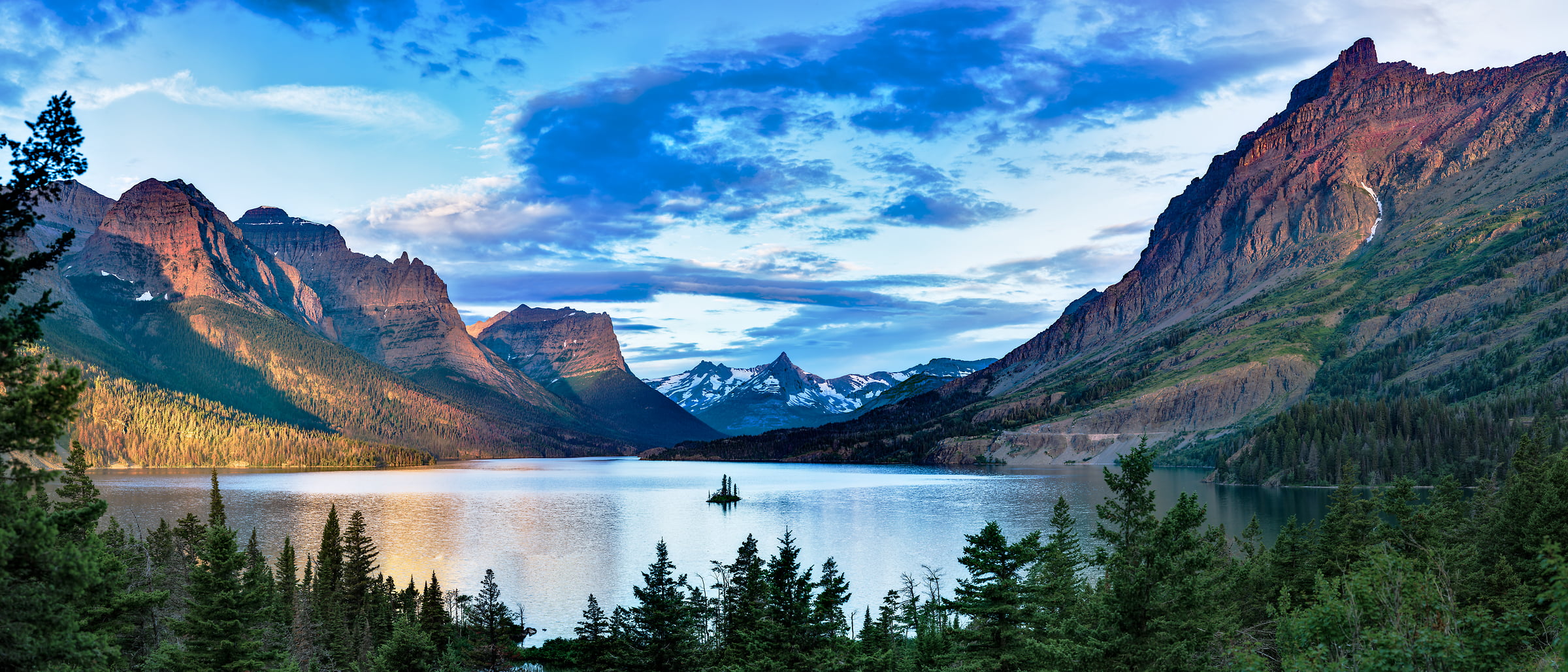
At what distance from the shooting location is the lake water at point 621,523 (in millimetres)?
89312

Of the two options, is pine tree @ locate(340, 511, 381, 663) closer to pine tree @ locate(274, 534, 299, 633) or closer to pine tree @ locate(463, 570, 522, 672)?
pine tree @ locate(274, 534, 299, 633)

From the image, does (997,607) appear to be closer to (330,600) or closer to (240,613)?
(240,613)

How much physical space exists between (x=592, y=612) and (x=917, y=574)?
126 ft

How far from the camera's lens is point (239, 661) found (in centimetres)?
3750

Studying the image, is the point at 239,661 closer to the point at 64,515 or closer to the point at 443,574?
the point at 64,515

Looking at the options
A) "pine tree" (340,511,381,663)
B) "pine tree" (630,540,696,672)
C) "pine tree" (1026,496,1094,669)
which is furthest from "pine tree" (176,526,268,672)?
"pine tree" (1026,496,1094,669)

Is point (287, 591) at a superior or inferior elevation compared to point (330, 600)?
superior

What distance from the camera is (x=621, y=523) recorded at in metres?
136

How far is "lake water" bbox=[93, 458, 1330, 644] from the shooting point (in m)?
89.3

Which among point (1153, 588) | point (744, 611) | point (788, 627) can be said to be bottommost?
point (744, 611)

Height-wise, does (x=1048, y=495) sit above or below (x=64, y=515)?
below

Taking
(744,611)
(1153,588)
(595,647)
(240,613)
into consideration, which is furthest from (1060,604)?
(240,613)

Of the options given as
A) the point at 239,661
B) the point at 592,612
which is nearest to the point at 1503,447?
the point at 592,612

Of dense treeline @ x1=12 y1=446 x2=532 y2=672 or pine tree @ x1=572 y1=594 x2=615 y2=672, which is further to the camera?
pine tree @ x1=572 y1=594 x2=615 y2=672
